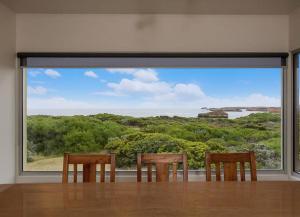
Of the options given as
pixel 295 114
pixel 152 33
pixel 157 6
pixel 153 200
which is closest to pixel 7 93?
pixel 152 33

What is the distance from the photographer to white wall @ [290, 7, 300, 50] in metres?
3.36

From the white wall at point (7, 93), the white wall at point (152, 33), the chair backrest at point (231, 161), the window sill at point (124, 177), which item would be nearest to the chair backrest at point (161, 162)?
the chair backrest at point (231, 161)

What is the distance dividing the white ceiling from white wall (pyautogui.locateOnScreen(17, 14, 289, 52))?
11cm

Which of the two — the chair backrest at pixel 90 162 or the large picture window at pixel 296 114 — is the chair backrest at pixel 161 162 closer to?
the chair backrest at pixel 90 162

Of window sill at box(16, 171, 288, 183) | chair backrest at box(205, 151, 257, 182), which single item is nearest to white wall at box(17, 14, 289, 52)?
window sill at box(16, 171, 288, 183)

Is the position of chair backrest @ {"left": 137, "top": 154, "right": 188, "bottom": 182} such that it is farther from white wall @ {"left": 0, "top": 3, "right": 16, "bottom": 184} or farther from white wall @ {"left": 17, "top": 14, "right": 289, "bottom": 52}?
white wall @ {"left": 0, "top": 3, "right": 16, "bottom": 184}

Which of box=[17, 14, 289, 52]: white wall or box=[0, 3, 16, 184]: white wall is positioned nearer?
box=[0, 3, 16, 184]: white wall

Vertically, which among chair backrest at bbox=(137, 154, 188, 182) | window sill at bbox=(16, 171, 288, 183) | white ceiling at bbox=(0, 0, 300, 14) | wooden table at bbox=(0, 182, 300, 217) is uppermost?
white ceiling at bbox=(0, 0, 300, 14)

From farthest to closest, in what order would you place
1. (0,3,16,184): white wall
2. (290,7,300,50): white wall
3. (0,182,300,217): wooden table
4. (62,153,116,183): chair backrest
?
(290,7,300,50): white wall < (0,3,16,184): white wall < (62,153,116,183): chair backrest < (0,182,300,217): wooden table

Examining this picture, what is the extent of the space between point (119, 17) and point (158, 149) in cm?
145

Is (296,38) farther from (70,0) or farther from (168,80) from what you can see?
(70,0)

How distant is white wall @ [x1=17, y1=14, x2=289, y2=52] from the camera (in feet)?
11.6

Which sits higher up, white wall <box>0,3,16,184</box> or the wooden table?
white wall <box>0,3,16,184</box>

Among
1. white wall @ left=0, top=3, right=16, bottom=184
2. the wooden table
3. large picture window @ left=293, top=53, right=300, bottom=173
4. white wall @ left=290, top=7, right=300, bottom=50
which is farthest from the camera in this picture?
large picture window @ left=293, top=53, right=300, bottom=173
